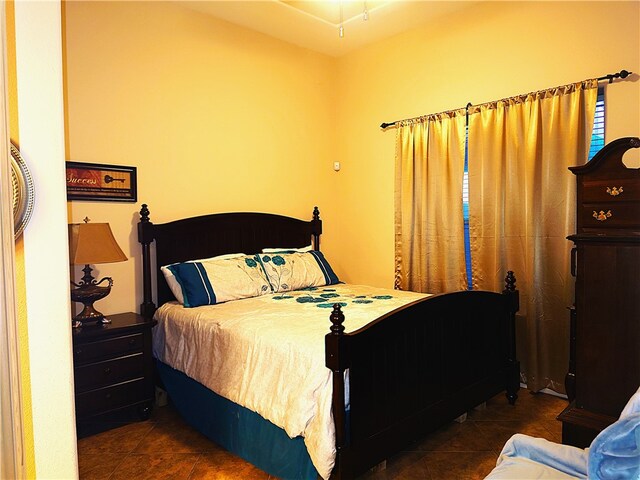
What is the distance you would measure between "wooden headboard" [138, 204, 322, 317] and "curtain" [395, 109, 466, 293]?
890mm

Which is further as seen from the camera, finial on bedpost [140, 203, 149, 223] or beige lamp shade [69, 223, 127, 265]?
finial on bedpost [140, 203, 149, 223]

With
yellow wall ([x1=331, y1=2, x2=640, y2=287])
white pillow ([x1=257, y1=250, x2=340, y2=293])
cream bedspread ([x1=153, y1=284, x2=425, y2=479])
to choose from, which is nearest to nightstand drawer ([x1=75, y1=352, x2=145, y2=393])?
cream bedspread ([x1=153, y1=284, x2=425, y2=479])

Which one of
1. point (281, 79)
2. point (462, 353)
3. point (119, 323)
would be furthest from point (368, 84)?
point (119, 323)

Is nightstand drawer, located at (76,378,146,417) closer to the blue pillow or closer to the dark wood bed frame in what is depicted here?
the dark wood bed frame

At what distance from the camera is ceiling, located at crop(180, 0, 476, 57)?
3.51m

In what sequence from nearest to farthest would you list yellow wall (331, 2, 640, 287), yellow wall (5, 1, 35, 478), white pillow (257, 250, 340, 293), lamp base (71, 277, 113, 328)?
1. yellow wall (5, 1, 35, 478)
2. lamp base (71, 277, 113, 328)
3. yellow wall (331, 2, 640, 287)
4. white pillow (257, 250, 340, 293)

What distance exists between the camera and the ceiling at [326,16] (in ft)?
11.5

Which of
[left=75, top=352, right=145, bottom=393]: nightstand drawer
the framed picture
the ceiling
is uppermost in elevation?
the ceiling

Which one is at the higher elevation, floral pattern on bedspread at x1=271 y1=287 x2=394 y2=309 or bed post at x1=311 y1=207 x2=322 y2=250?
bed post at x1=311 y1=207 x2=322 y2=250

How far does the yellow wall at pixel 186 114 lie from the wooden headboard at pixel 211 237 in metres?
0.12

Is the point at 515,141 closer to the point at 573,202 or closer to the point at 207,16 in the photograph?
the point at 573,202

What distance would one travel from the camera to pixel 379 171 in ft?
14.1

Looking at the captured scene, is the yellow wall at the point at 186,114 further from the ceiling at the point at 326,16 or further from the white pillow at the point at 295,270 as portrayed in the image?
the white pillow at the point at 295,270

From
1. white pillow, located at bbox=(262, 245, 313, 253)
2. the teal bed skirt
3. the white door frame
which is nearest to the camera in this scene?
the white door frame
